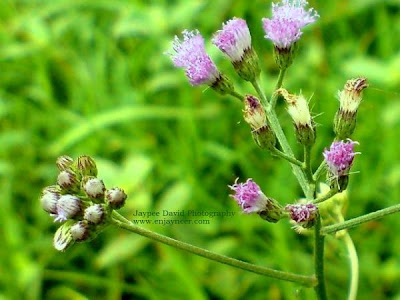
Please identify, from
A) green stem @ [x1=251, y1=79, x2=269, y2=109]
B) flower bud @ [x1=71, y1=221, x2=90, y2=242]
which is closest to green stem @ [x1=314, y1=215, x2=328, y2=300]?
green stem @ [x1=251, y1=79, x2=269, y2=109]

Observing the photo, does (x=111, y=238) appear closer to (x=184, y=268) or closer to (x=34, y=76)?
(x=184, y=268)

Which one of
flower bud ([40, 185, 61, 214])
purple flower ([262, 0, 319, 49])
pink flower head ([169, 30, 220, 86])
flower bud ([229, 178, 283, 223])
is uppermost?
purple flower ([262, 0, 319, 49])

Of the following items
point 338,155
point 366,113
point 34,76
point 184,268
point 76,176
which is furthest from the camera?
point 34,76

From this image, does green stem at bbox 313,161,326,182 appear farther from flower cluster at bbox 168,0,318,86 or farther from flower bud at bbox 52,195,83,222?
flower bud at bbox 52,195,83,222

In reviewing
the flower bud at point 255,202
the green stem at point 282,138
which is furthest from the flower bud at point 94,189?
the green stem at point 282,138

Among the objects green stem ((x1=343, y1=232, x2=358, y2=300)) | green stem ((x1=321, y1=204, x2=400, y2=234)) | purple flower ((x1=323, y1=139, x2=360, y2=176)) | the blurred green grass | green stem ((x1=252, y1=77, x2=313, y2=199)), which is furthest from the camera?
the blurred green grass

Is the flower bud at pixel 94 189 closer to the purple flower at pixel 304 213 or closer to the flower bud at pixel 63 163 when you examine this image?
the flower bud at pixel 63 163

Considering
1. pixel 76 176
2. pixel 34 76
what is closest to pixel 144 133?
pixel 34 76
